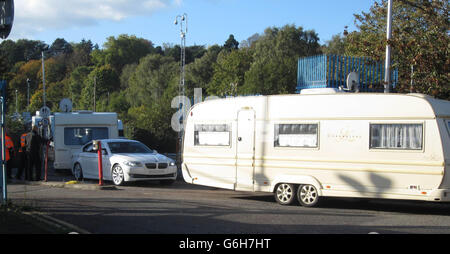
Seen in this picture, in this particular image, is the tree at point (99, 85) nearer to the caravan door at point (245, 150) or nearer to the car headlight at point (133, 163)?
the car headlight at point (133, 163)

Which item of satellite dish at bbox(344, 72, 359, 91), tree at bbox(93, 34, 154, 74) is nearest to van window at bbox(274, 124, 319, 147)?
satellite dish at bbox(344, 72, 359, 91)

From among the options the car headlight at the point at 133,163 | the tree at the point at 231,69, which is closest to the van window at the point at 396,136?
the car headlight at the point at 133,163

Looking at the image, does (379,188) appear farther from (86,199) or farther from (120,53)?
(120,53)

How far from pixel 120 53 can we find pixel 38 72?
1615cm

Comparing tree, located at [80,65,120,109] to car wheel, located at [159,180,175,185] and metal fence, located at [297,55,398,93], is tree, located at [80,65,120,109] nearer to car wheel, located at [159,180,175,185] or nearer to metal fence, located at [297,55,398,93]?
metal fence, located at [297,55,398,93]

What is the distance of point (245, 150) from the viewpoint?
42.7 feet

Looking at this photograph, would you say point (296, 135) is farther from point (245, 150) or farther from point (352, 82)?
point (352, 82)

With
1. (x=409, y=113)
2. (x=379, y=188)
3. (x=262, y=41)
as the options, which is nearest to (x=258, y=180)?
(x=379, y=188)

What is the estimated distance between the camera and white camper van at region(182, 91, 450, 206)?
10930 millimetres

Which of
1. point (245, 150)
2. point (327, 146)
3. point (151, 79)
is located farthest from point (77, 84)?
point (327, 146)

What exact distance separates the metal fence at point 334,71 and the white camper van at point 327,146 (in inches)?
496

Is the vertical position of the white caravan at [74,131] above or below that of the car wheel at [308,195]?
above

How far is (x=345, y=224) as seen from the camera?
9461 millimetres

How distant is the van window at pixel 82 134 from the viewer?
1983 centimetres
